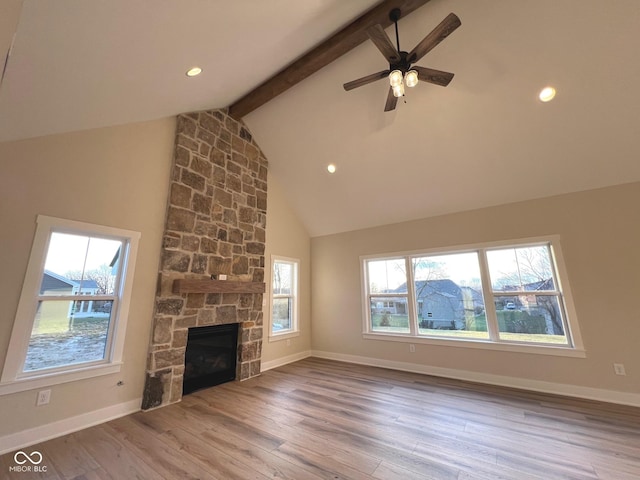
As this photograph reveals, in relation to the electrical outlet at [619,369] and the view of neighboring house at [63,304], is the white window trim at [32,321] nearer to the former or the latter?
the view of neighboring house at [63,304]

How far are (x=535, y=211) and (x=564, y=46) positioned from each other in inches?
85.4

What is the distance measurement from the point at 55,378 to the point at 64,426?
495mm

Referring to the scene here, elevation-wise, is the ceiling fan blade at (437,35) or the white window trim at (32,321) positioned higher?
the ceiling fan blade at (437,35)

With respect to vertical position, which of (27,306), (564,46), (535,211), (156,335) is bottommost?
(156,335)

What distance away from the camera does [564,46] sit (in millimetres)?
2727

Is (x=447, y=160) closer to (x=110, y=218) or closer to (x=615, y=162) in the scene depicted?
(x=615, y=162)

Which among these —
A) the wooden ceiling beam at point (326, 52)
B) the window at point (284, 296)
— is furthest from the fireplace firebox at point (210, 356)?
the wooden ceiling beam at point (326, 52)

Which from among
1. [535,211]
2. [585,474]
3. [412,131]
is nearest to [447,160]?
[412,131]

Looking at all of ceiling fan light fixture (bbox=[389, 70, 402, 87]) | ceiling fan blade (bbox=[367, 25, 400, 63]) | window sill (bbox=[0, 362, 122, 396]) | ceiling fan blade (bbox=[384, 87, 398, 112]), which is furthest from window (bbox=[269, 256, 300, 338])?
ceiling fan blade (bbox=[367, 25, 400, 63])

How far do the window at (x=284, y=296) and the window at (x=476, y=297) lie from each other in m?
1.56

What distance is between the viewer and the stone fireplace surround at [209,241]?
3.46 meters

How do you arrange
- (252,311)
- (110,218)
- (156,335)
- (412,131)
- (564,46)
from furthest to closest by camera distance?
1. (252,311)
2. (412,131)
3. (156,335)
4. (110,218)
5. (564,46)

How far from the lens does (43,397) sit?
255cm

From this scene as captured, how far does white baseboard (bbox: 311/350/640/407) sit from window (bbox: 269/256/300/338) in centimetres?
144
